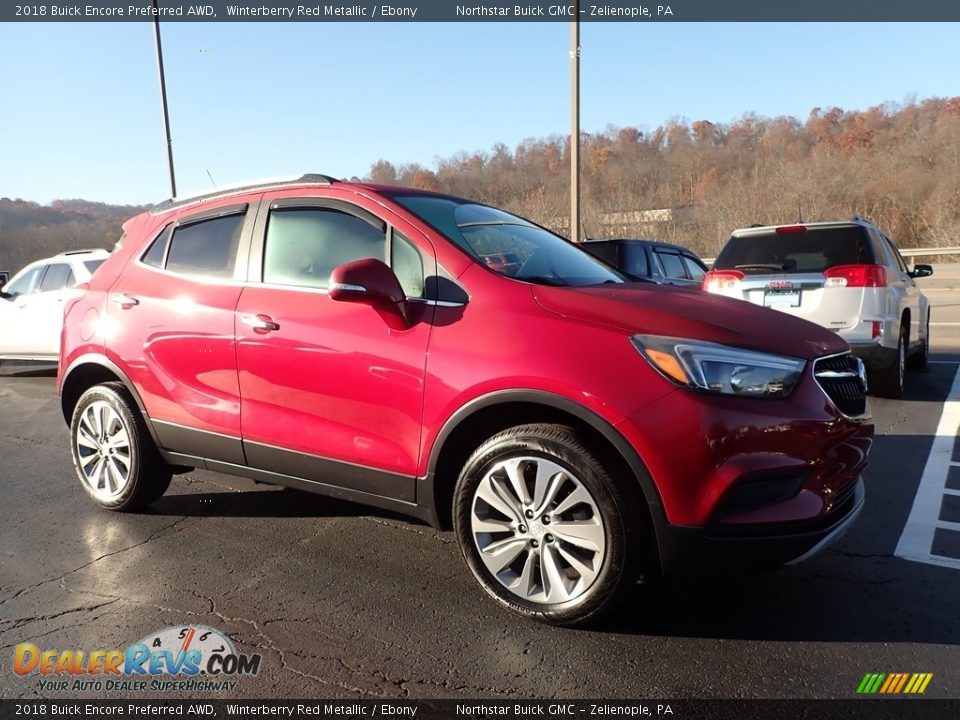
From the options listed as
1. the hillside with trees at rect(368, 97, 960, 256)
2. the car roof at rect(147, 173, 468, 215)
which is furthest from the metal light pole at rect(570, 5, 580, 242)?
the hillside with trees at rect(368, 97, 960, 256)

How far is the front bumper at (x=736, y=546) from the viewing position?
8.05ft

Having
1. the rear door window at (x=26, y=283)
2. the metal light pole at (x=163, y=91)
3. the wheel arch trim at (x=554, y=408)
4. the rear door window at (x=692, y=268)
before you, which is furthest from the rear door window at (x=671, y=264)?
the metal light pole at (x=163, y=91)

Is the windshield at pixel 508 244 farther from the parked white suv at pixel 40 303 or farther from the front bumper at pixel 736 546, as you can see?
the parked white suv at pixel 40 303

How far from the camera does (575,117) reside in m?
12.7

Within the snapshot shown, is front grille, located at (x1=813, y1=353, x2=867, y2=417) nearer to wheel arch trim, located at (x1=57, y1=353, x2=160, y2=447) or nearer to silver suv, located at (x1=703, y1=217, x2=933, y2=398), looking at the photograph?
wheel arch trim, located at (x1=57, y1=353, x2=160, y2=447)

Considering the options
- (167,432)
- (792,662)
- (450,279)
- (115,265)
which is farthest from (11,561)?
(792,662)

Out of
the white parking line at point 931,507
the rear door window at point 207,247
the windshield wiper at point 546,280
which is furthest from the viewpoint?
the rear door window at point 207,247

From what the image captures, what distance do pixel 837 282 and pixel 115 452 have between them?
6005mm

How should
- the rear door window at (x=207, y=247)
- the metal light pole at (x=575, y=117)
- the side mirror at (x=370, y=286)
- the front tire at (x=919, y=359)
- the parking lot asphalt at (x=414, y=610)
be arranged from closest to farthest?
the parking lot asphalt at (x=414, y=610), the side mirror at (x=370, y=286), the rear door window at (x=207, y=247), the front tire at (x=919, y=359), the metal light pole at (x=575, y=117)

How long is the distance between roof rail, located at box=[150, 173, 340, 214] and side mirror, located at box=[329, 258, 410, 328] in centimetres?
81

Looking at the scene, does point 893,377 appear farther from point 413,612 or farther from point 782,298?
point 413,612

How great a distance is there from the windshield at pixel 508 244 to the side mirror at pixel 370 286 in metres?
0.38

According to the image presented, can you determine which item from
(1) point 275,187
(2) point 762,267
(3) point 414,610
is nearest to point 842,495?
(3) point 414,610

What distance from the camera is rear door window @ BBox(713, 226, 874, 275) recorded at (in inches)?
256
